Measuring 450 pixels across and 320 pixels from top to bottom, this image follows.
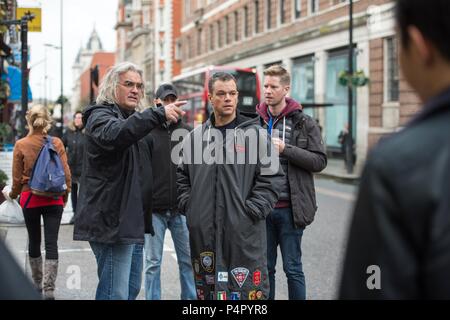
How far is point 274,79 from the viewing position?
20.2 feet

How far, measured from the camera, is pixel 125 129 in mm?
4781

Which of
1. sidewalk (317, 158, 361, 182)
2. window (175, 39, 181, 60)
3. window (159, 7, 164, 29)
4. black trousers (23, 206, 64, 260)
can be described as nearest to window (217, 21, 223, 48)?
window (175, 39, 181, 60)

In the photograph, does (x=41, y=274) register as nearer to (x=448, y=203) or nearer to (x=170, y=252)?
(x=170, y=252)

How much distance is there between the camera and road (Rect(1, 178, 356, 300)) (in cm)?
745

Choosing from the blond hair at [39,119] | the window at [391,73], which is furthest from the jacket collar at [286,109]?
the window at [391,73]

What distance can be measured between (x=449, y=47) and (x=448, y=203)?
330 mm

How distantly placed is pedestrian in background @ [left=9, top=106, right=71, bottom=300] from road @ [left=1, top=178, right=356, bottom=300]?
29 cm

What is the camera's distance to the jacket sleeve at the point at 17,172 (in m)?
7.43

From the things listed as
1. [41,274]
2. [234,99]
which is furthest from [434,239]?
[41,274]

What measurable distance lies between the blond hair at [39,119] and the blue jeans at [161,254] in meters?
1.67

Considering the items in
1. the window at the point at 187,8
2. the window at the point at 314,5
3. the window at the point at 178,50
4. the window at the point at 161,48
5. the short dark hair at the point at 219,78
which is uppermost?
the window at the point at 187,8

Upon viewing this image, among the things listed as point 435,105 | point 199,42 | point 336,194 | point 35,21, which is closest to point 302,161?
point 435,105

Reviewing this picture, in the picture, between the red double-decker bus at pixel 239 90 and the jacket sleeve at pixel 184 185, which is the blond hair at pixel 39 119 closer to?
the jacket sleeve at pixel 184 185

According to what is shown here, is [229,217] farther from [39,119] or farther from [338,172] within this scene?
[338,172]
